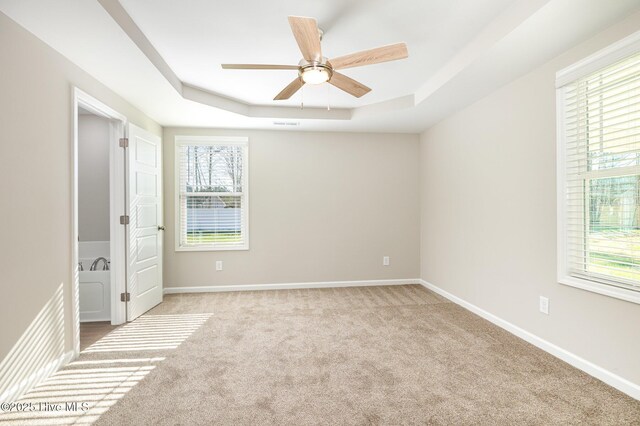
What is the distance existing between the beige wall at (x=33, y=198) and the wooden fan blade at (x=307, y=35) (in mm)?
1712

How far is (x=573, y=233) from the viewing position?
2.54m

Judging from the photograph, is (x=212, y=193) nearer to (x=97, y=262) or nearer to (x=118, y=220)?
(x=118, y=220)

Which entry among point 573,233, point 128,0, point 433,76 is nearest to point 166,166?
point 128,0

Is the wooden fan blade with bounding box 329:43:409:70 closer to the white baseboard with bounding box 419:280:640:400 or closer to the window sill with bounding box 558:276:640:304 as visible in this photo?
the window sill with bounding box 558:276:640:304

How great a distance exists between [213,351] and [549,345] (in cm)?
272

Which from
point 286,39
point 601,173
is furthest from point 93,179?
point 601,173

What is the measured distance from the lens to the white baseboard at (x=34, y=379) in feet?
6.65

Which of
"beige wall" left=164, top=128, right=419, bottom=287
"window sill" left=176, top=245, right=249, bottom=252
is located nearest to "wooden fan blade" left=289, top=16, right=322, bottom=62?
"beige wall" left=164, top=128, right=419, bottom=287

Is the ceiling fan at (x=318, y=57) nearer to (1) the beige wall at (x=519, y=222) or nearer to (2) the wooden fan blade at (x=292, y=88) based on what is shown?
(2) the wooden fan blade at (x=292, y=88)

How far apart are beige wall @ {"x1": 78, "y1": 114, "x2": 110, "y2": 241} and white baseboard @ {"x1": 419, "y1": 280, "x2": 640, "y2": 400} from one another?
15.0 feet

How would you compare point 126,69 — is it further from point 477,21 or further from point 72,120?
point 477,21

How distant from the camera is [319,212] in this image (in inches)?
197

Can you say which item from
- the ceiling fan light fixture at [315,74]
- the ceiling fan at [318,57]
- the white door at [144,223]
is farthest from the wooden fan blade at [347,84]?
the white door at [144,223]

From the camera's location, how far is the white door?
11.8 ft
